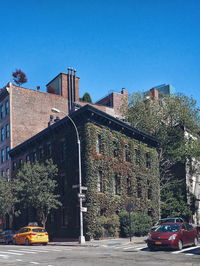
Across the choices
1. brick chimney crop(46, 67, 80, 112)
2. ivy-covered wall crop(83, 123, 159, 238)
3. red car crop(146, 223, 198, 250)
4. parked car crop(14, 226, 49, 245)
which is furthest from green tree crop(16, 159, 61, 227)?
brick chimney crop(46, 67, 80, 112)

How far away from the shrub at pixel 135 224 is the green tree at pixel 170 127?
9.13 meters

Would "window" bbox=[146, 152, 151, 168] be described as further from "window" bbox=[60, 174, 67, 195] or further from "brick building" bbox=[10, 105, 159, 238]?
"window" bbox=[60, 174, 67, 195]

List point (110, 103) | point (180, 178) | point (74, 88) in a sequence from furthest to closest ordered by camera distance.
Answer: point (110, 103) → point (74, 88) → point (180, 178)

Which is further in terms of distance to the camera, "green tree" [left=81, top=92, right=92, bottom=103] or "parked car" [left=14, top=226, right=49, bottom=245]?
"green tree" [left=81, top=92, right=92, bottom=103]

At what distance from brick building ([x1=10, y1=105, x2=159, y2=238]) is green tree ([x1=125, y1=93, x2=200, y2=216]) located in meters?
4.11

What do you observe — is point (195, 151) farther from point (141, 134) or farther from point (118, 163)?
point (118, 163)

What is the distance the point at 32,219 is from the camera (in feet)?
140

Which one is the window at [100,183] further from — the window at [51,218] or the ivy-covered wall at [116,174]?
the window at [51,218]

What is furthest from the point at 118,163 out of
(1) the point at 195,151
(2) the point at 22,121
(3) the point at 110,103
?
(3) the point at 110,103

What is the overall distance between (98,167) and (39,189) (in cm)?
561

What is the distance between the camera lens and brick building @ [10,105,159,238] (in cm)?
3516

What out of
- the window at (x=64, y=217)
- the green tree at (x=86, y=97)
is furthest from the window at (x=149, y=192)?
the green tree at (x=86, y=97)

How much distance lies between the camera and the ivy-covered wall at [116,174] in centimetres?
3456

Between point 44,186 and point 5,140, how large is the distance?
21.6 meters
